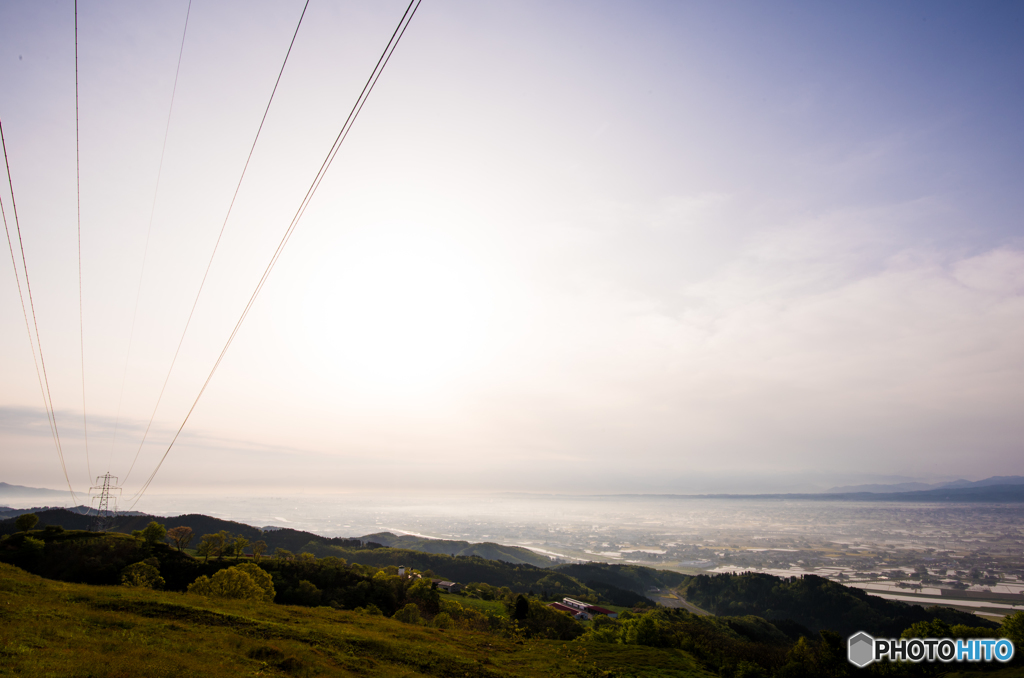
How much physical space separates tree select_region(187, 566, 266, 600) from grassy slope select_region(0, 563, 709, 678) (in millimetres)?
13162

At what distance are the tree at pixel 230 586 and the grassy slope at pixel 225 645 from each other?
13.2 metres

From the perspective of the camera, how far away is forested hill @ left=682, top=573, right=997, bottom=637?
119 metres

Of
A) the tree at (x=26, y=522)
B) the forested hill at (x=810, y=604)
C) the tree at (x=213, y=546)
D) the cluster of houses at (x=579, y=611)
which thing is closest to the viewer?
the tree at (x=26, y=522)

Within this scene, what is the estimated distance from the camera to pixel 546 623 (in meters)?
66.1

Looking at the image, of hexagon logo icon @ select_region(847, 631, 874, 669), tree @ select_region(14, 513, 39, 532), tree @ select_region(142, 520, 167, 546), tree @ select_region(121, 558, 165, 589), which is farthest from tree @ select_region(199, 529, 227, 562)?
hexagon logo icon @ select_region(847, 631, 874, 669)

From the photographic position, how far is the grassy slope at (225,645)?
14648 millimetres

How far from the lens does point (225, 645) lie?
18734 mm

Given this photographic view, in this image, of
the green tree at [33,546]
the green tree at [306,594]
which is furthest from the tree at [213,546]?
the green tree at [306,594]

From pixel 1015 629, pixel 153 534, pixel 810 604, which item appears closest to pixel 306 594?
pixel 153 534

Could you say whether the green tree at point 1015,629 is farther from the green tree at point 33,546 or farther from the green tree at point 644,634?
the green tree at point 33,546

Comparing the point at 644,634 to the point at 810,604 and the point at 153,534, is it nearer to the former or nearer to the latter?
the point at 153,534

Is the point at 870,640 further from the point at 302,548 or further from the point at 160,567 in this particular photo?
the point at 302,548

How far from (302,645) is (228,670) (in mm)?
5546

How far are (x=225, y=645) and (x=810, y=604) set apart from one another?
632 feet
